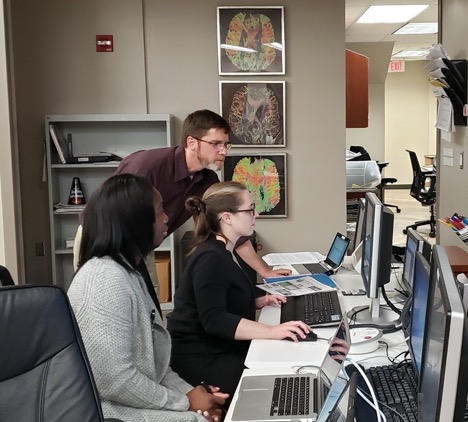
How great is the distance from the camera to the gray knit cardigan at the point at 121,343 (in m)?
1.65

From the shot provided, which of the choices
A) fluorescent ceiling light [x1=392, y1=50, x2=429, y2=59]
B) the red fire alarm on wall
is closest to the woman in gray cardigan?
the red fire alarm on wall

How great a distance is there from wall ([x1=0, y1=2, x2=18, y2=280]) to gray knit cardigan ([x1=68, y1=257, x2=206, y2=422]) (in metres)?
2.22

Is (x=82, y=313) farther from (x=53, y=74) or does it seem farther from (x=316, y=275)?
(x=53, y=74)

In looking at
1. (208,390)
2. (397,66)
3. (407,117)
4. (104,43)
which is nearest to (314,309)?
(208,390)

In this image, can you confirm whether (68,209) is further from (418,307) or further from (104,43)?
(418,307)

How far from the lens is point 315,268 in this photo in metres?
3.09

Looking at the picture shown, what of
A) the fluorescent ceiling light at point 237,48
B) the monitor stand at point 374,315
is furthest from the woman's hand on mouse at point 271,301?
the fluorescent ceiling light at point 237,48

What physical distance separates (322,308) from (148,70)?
109 inches

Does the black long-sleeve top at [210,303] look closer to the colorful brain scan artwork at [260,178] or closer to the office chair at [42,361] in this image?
the office chair at [42,361]

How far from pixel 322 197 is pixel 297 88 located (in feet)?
2.74

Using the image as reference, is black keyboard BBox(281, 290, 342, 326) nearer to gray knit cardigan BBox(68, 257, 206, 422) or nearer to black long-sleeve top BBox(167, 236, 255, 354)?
black long-sleeve top BBox(167, 236, 255, 354)

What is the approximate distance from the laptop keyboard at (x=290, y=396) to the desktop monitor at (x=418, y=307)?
302mm

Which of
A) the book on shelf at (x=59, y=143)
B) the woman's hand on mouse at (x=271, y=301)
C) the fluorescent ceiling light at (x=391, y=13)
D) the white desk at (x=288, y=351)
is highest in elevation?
the fluorescent ceiling light at (x=391, y=13)

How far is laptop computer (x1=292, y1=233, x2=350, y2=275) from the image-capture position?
118 inches
